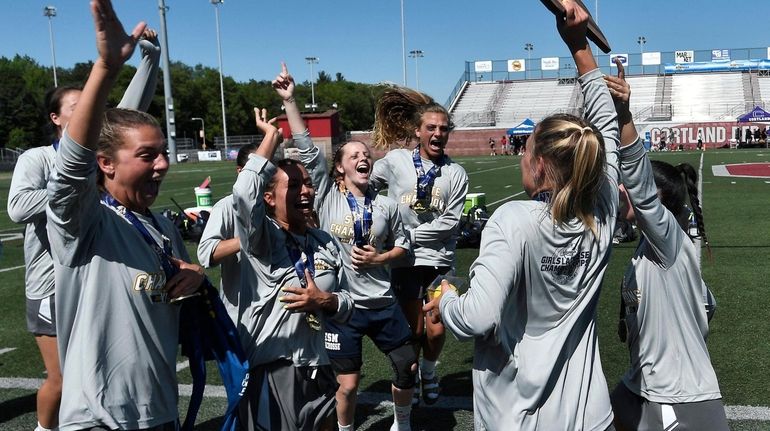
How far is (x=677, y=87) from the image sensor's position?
73.8m

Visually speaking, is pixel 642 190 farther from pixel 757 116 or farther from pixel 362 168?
pixel 757 116

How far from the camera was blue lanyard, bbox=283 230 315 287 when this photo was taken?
327 cm

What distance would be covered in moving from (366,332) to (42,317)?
6.25 ft

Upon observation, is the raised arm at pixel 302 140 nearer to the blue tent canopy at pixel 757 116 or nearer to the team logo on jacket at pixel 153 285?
the team logo on jacket at pixel 153 285

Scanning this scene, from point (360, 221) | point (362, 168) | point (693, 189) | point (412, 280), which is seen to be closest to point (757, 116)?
point (412, 280)

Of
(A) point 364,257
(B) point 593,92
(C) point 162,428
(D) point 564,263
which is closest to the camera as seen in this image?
(D) point 564,263

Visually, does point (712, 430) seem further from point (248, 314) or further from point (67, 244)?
point (67, 244)

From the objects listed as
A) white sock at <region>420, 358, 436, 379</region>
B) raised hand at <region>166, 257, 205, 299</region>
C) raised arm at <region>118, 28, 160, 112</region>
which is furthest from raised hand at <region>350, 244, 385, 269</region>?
raised hand at <region>166, 257, 205, 299</region>

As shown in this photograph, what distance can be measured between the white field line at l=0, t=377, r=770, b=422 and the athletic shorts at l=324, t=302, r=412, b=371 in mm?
808

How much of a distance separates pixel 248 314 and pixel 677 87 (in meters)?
77.8

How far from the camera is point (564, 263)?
2482 millimetres

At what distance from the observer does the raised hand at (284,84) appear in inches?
147

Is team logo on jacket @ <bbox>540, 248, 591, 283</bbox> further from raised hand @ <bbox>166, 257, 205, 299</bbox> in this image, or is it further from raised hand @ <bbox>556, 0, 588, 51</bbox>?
raised hand @ <bbox>166, 257, 205, 299</bbox>

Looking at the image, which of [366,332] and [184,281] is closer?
[184,281]
